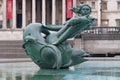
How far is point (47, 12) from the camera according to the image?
4154 inches

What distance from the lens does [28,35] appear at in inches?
845

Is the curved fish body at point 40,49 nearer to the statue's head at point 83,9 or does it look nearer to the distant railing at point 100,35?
the statue's head at point 83,9

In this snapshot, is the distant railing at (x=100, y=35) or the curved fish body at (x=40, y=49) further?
the distant railing at (x=100, y=35)

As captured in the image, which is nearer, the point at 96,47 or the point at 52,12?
the point at 96,47

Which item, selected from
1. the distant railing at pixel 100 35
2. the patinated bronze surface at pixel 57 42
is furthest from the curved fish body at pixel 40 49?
the distant railing at pixel 100 35

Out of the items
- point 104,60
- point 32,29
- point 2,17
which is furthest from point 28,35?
point 2,17

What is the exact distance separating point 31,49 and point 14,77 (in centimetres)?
290

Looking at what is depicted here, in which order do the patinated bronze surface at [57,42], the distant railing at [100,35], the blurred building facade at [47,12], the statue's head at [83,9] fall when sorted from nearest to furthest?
the patinated bronze surface at [57,42], the statue's head at [83,9], the distant railing at [100,35], the blurred building facade at [47,12]

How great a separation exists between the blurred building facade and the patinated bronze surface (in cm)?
7122

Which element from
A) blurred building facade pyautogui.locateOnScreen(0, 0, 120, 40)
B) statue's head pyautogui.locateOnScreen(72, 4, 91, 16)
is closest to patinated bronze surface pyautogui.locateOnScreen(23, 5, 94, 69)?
statue's head pyautogui.locateOnScreen(72, 4, 91, 16)

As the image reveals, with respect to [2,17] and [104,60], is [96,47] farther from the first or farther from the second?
[2,17]

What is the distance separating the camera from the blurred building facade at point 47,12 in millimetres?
96825

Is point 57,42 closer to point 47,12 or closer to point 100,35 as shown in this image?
point 100,35

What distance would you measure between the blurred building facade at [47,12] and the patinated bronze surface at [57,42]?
71.2 metres
